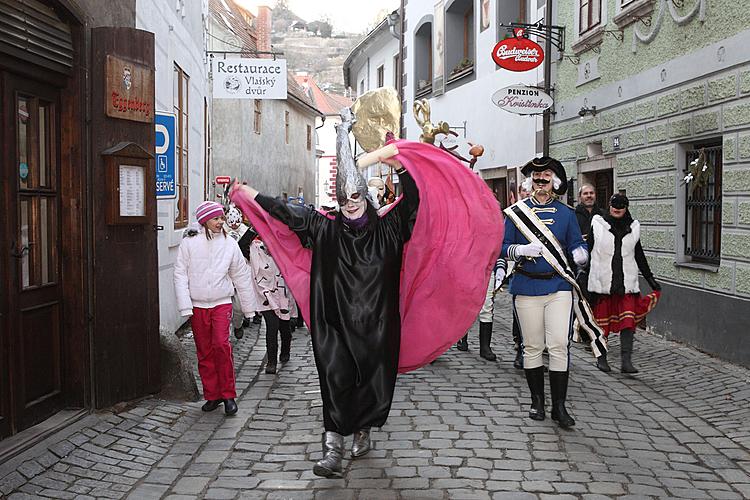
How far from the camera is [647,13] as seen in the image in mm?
11242

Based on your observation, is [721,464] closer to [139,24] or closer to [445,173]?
[445,173]

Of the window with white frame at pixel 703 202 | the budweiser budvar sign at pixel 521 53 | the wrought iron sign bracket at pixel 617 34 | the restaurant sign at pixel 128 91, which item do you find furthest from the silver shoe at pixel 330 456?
the budweiser budvar sign at pixel 521 53

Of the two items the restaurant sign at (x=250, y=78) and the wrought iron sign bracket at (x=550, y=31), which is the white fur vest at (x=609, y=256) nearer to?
the wrought iron sign bracket at (x=550, y=31)

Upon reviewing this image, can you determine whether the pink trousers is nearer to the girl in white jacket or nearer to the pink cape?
the girl in white jacket

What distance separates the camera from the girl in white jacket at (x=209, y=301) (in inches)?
268

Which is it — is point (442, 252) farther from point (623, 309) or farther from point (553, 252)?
point (623, 309)

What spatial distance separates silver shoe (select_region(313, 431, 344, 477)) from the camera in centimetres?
516

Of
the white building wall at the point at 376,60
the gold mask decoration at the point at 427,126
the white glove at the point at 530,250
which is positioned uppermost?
the white building wall at the point at 376,60

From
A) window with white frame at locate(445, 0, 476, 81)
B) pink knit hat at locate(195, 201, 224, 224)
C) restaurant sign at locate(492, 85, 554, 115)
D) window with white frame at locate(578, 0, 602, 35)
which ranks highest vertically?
window with white frame at locate(445, 0, 476, 81)

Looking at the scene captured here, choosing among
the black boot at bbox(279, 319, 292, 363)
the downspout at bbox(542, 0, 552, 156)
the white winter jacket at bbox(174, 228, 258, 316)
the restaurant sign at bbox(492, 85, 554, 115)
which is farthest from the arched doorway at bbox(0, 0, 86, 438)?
the downspout at bbox(542, 0, 552, 156)

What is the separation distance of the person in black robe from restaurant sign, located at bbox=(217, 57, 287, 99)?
10463 mm

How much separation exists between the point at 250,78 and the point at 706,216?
8.62 meters

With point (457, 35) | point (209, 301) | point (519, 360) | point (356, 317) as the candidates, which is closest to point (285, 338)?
point (519, 360)

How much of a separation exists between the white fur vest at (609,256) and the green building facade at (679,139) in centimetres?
125
